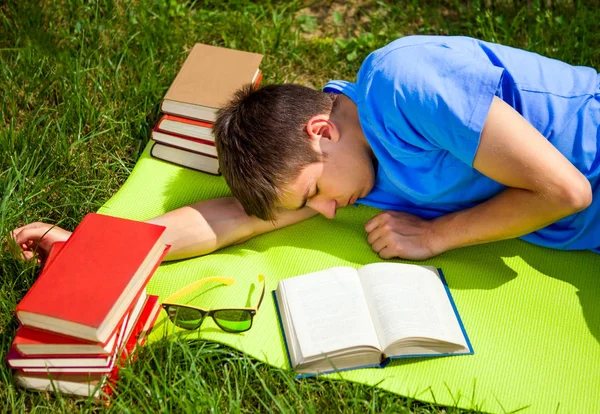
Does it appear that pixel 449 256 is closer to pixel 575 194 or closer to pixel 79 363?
pixel 575 194

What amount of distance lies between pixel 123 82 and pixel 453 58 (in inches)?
76.6

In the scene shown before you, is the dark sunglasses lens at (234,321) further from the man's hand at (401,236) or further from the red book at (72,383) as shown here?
the man's hand at (401,236)

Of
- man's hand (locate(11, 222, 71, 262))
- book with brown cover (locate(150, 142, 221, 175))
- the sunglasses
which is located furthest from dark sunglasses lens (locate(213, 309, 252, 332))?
book with brown cover (locate(150, 142, 221, 175))

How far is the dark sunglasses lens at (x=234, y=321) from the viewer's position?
8.30ft

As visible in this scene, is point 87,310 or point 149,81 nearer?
point 87,310

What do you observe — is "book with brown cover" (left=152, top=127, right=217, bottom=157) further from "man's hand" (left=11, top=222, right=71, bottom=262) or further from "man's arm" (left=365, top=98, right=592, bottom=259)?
"man's arm" (left=365, top=98, right=592, bottom=259)

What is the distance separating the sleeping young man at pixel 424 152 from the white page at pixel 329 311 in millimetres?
283

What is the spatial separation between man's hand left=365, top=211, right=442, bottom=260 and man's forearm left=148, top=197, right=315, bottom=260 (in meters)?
0.41

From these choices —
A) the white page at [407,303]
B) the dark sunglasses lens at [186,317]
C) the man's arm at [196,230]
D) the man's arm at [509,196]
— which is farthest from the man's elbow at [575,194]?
the dark sunglasses lens at [186,317]

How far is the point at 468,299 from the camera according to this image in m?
2.73

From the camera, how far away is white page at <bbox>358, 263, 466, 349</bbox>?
2.42m

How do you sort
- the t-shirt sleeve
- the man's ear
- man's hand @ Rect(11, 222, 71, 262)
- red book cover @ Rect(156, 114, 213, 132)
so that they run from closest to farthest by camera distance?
the t-shirt sleeve, the man's ear, man's hand @ Rect(11, 222, 71, 262), red book cover @ Rect(156, 114, 213, 132)

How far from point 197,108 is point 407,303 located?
1384 millimetres

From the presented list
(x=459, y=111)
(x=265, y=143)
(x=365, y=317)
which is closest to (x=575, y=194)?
(x=459, y=111)
